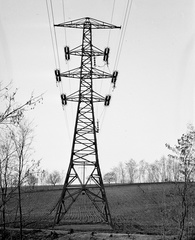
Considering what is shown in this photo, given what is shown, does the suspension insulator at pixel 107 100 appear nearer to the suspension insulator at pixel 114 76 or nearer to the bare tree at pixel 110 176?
the suspension insulator at pixel 114 76

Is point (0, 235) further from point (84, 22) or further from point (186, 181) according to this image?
point (84, 22)

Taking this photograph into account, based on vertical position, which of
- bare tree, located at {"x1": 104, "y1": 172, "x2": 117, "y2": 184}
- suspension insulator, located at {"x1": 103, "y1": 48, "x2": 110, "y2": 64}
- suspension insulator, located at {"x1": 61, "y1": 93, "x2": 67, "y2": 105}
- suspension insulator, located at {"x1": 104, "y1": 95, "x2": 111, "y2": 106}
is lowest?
bare tree, located at {"x1": 104, "y1": 172, "x2": 117, "y2": 184}

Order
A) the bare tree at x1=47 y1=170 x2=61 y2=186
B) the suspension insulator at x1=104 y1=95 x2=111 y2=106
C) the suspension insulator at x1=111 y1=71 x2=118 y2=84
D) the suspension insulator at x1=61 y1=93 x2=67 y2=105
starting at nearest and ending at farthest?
the suspension insulator at x1=111 y1=71 x2=118 y2=84 → the suspension insulator at x1=104 y1=95 x2=111 y2=106 → the suspension insulator at x1=61 y1=93 x2=67 y2=105 → the bare tree at x1=47 y1=170 x2=61 y2=186

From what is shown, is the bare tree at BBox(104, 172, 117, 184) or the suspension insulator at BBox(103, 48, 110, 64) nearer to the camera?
the suspension insulator at BBox(103, 48, 110, 64)

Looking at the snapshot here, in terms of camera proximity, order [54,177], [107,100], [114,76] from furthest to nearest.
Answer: [54,177] < [107,100] < [114,76]

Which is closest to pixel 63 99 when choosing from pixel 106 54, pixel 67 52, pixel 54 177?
pixel 67 52

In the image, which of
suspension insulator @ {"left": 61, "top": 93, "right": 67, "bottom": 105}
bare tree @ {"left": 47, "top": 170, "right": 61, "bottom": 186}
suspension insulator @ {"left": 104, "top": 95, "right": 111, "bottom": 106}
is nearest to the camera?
suspension insulator @ {"left": 104, "top": 95, "right": 111, "bottom": 106}

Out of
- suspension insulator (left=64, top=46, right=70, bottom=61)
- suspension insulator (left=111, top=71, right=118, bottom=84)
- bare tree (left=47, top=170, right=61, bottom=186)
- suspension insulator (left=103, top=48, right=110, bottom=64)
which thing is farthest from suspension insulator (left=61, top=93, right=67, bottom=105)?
bare tree (left=47, top=170, right=61, bottom=186)

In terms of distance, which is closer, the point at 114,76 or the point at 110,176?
the point at 114,76

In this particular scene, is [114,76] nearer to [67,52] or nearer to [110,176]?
[67,52]

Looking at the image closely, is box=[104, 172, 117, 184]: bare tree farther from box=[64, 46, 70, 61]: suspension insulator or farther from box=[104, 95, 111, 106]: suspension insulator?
box=[64, 46, 70, 61]: suspension insulator

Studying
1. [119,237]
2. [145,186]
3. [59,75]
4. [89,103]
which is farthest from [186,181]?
[145,186]

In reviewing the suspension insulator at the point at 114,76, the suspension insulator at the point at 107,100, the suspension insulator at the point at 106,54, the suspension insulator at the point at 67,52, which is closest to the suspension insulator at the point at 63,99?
the suspension insulator at the point at 67,52

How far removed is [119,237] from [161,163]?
8250cm
